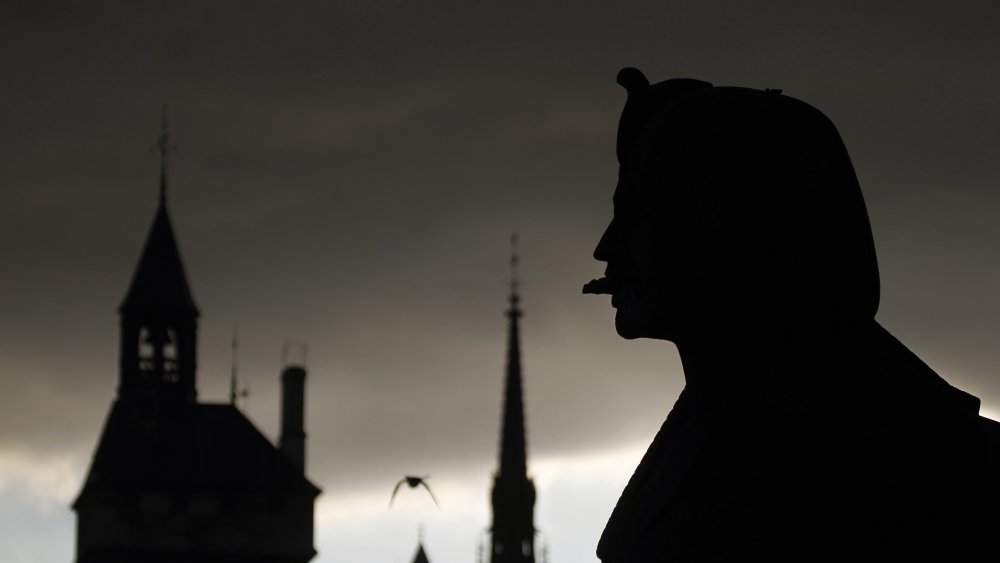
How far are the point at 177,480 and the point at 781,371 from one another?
382ft

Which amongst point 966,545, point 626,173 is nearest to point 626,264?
point 626,173

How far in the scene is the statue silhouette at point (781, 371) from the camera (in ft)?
29.0

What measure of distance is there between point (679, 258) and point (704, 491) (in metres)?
0.79

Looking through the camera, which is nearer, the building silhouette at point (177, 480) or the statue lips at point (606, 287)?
the statue lips at point (606, 287)

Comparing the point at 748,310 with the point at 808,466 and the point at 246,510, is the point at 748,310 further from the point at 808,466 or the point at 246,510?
the point at 246,510

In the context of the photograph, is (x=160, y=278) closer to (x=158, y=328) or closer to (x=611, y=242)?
(x=158, y=328)

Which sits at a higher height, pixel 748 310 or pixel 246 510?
pixel 246 510

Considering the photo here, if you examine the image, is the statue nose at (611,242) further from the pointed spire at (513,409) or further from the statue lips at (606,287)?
the pointed spire at (513,409)

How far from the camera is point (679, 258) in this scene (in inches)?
363

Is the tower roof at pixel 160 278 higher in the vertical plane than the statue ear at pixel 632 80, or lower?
higher

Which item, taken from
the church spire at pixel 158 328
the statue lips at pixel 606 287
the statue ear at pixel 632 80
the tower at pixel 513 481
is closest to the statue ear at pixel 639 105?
the statue ear at pixel 632 80

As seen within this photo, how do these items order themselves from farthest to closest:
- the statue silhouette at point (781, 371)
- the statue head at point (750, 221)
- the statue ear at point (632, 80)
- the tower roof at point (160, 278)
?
1. the tower roof at point (160, 278)
2. the statue ear at point (632, 80)
3. the statue head at point (750, 221)
4. the statue silhouette at point (781, 371)

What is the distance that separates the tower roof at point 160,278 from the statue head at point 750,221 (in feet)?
360

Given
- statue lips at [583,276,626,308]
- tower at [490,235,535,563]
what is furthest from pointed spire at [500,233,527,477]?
statue lips at [583,276,626,308]
